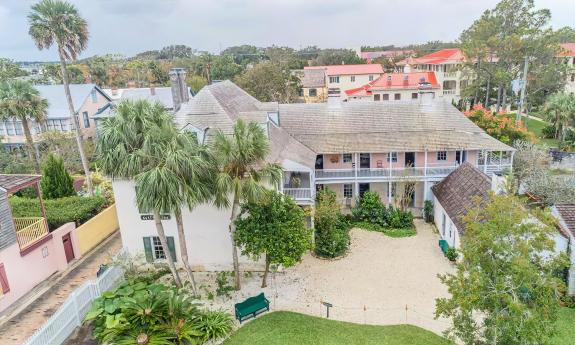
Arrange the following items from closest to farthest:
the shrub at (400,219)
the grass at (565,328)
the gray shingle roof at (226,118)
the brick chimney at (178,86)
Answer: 1. the grass at (565,328)
2. the gray shingle roof at (226,118)
3. the shrub at (400,219)
4. the brick chimney at (178,86)

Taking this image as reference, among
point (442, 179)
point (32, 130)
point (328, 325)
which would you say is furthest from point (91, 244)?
point (32, 130)

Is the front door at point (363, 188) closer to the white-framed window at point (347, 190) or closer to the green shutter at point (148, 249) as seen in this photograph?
the white-framed window at point (347, 190)

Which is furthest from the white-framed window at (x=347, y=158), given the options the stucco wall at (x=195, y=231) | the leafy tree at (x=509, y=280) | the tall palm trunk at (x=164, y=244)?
the leafy tree at (x=509, y=280)

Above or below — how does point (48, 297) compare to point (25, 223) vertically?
below

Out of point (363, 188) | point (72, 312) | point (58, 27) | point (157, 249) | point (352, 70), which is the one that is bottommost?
point (72, 312)

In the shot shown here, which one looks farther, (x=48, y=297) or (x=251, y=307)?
(x=48, y=297)

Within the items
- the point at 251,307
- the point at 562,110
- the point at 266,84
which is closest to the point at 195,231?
the point at 251,307

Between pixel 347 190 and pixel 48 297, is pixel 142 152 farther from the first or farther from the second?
pixel 347 190
